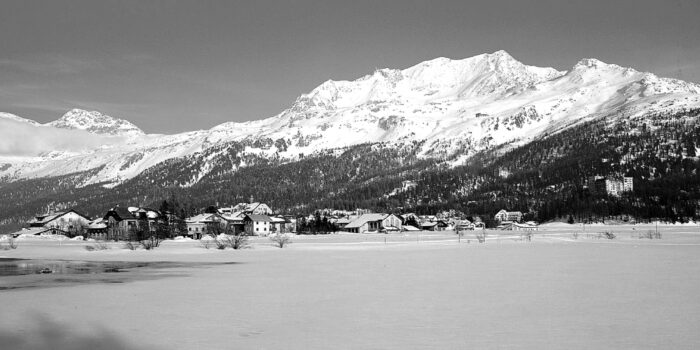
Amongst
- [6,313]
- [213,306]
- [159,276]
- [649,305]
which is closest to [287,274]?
[159,276]

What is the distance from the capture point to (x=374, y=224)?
174 metres

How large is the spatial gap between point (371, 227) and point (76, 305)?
153 meters

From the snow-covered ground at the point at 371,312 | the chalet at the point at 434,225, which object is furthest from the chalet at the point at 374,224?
the snow-covered ground at the point at 371,312

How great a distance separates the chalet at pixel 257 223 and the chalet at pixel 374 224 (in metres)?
25.1

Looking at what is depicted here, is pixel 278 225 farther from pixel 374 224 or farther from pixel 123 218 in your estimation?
pixel 123 218

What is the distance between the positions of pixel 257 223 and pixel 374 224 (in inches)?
1377

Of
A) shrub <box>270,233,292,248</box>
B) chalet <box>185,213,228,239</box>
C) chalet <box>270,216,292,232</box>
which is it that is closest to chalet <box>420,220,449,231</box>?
chalet <box>270,216,292,232</box>

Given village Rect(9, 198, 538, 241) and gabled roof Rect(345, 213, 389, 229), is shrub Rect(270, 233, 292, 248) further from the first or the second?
gabled roof Rect(345, 213, 389, 229)

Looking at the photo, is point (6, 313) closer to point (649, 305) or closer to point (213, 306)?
point (213, 306)

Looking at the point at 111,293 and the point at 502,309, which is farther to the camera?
the point at 111,293

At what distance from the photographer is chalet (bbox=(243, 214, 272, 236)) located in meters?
157

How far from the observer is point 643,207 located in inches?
7731

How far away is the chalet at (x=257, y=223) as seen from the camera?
15725 centimetres

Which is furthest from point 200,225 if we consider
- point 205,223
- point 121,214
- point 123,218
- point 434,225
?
point 434,225
